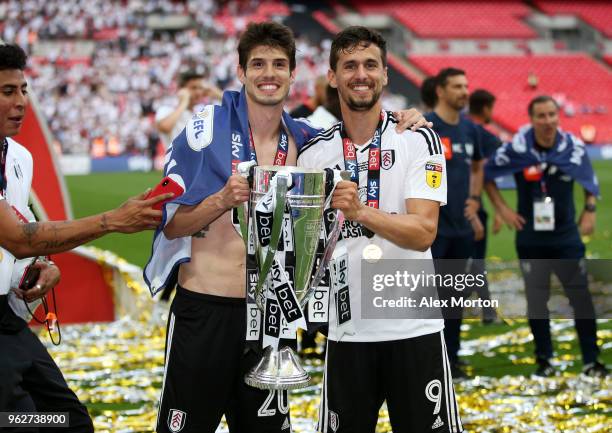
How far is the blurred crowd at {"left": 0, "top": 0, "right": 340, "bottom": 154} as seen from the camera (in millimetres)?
31453

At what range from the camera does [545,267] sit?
275 inches

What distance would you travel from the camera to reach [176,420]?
383cm

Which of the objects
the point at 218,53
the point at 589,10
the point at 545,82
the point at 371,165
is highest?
the point at 589,10

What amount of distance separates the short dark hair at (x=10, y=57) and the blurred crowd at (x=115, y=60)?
85.6 ft

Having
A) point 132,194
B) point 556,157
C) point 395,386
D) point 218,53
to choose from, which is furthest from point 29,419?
point 218,53

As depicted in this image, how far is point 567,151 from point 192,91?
3.72 meters

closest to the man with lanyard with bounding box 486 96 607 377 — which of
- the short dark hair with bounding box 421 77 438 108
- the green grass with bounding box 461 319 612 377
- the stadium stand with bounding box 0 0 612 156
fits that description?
the green grass with bounding box 461 319 612 377

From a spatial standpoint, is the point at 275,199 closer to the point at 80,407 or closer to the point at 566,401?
the point at 80,407

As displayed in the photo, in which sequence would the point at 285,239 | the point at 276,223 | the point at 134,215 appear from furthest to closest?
the point at 134,215
the point at 285,239
the point at 276,223

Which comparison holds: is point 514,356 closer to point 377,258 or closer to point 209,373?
point 377,258

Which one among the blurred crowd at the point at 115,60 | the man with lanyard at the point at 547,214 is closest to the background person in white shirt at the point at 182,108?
the man with lanyard at the point at 547,214

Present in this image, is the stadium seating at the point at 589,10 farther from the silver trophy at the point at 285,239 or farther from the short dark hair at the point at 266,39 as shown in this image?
the silver trophy at the point at 285,239

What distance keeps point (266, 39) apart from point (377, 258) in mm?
1043

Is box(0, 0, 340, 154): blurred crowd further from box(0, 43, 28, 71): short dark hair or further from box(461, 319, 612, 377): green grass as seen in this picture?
box(0, 43, 28, 71): short dark hair
